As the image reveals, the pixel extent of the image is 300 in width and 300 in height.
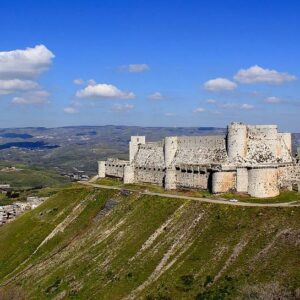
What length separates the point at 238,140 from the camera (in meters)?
101

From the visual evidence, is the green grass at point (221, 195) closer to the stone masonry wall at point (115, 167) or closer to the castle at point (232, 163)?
the castle at point (232, 163)

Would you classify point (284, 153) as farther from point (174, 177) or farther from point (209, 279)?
point (209, 279)

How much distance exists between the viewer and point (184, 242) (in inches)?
3268

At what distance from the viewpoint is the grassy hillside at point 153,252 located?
6881 cm

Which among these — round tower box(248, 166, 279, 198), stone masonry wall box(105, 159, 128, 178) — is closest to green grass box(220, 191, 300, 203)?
round tower box(248, 166, 279, 198)

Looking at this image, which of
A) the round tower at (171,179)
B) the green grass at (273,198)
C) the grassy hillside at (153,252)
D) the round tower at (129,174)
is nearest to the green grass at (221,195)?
the green grass at (273,198)

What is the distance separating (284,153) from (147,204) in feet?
90.7

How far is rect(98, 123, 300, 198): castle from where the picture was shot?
95438 millimetres

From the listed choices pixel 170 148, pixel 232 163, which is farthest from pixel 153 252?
pixel 170 148

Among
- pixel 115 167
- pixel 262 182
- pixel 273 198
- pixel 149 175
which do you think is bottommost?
pixel 273 198

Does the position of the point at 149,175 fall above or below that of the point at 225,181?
below

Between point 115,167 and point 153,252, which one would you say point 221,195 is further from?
point 115,167

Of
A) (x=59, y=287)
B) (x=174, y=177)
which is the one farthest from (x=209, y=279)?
(x=174, y=177)

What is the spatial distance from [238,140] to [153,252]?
2957 cm
